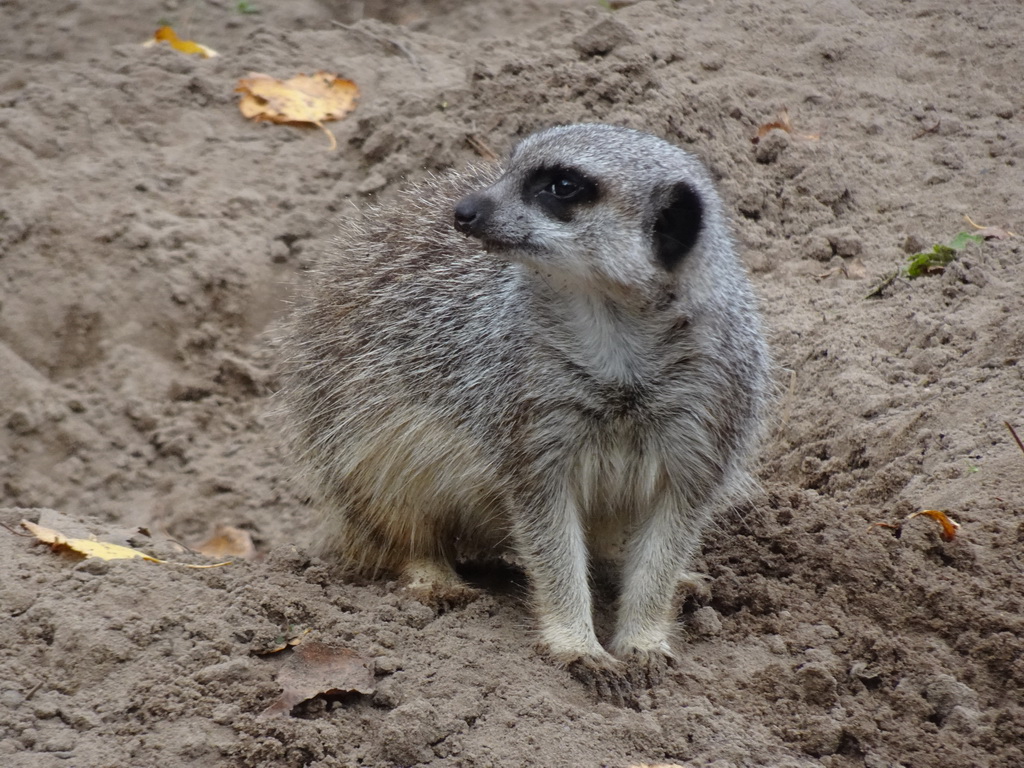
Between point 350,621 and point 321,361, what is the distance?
1101 millimetres

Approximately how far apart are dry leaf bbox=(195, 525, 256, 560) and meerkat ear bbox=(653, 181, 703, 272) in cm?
275

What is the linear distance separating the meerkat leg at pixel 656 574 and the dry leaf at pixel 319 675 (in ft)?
2.55

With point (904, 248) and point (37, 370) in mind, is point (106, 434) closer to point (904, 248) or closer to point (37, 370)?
point (37, 370)

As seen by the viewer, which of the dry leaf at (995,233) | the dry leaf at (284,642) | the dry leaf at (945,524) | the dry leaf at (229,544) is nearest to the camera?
the dry leaf at (284,642)

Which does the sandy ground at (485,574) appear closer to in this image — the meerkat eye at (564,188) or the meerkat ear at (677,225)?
the meerkat ear at (677,225)

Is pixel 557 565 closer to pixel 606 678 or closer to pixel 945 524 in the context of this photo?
pixel 606 678

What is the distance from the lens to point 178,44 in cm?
672

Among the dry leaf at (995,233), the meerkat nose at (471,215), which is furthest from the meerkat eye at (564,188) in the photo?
the dry leaf at (995,233)

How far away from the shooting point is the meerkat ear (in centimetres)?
293

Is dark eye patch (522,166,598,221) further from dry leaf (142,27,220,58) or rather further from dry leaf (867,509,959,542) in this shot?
dry leaf (142,27,220,58)

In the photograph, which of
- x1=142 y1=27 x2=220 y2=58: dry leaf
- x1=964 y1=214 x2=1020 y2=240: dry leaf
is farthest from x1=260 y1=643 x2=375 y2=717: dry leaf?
x1=142 y1=27 x2=220 y2=58: dry leaf

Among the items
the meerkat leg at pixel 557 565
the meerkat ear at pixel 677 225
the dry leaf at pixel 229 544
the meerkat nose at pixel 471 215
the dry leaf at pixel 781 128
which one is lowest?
the dry leaf at pixel 229 544

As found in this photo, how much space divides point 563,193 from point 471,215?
0.83ft

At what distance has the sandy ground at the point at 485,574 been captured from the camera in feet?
8.95
